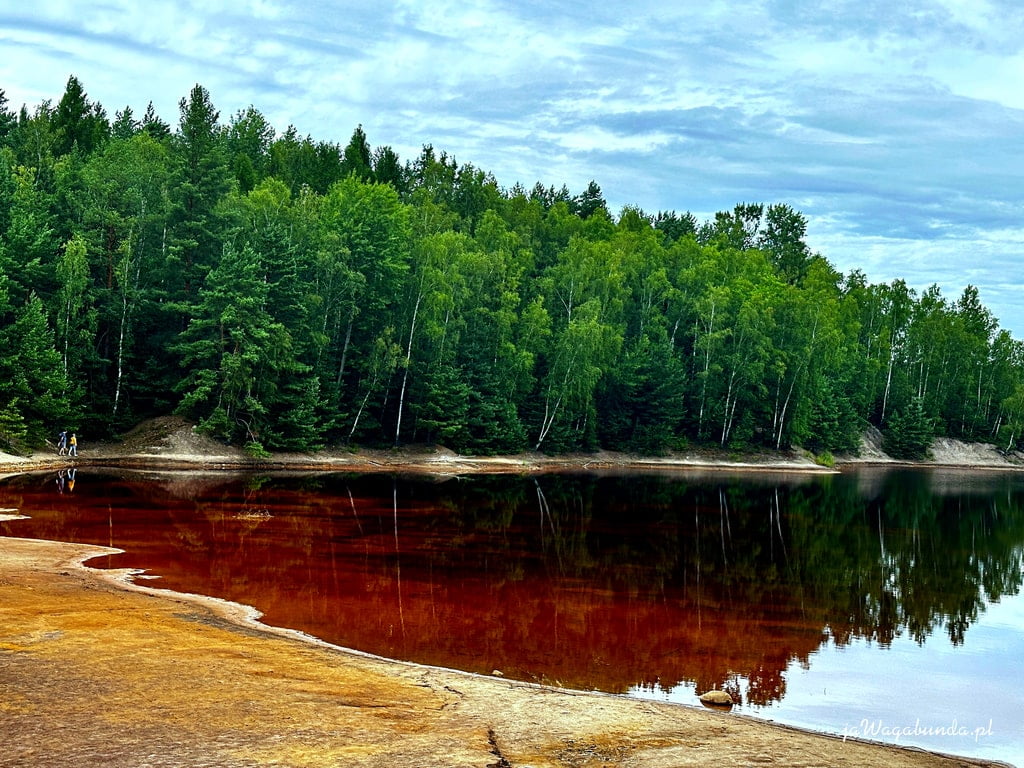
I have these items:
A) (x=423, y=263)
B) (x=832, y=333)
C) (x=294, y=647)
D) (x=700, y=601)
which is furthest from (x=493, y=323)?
(x=294, y=647)

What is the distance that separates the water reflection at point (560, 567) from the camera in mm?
17391

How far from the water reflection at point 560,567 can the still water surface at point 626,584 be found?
92mm

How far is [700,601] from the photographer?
22.9m

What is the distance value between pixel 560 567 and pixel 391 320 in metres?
46.1

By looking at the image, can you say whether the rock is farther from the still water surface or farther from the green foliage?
the green foliage

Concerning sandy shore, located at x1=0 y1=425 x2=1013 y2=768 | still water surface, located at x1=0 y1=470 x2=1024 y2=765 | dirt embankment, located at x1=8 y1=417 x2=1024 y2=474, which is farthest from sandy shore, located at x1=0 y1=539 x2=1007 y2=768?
dirt embankment, located at x1=8 y1=417 x2=1024 y2=474

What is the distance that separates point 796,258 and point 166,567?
12212cm

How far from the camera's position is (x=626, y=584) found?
24.6 m

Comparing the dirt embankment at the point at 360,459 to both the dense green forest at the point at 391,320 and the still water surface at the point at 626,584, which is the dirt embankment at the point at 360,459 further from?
the still water surface at the point at 626,584

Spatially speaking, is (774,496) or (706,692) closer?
(706,692)

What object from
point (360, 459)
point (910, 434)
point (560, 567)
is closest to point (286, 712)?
point (560, 567)

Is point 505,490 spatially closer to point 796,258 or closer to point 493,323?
point 493,323

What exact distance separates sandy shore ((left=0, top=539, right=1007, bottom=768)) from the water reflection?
268 cm

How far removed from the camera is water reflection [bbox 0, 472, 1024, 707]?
1739cm
